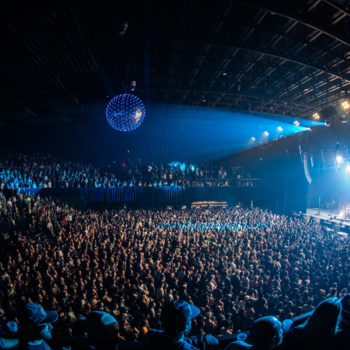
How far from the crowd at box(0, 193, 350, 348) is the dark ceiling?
7.35 metres

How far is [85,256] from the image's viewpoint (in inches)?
293

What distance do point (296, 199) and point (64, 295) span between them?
68.4ft

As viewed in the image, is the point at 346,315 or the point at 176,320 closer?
the point at 176,320

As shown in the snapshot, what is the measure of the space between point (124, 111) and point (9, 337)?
7.12 metres

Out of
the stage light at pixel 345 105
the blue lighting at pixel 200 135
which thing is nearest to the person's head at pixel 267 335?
the stage light at pixel 345 105

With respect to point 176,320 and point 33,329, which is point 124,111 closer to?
point 33,329

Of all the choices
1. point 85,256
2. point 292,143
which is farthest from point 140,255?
point 292,143

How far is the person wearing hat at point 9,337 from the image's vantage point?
1896 millimetres

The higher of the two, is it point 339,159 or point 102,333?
point 339,159

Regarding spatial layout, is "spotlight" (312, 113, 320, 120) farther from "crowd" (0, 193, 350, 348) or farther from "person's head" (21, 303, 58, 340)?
"person's head" (21, 303, 58, 340)

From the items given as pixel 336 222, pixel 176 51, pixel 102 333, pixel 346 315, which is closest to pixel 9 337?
pixel 102 333

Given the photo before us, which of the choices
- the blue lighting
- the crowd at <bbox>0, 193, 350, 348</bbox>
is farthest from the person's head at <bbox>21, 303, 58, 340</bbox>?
the blue lighting

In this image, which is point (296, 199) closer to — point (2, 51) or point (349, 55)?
point (349, 55)

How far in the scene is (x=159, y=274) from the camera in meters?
6.47
